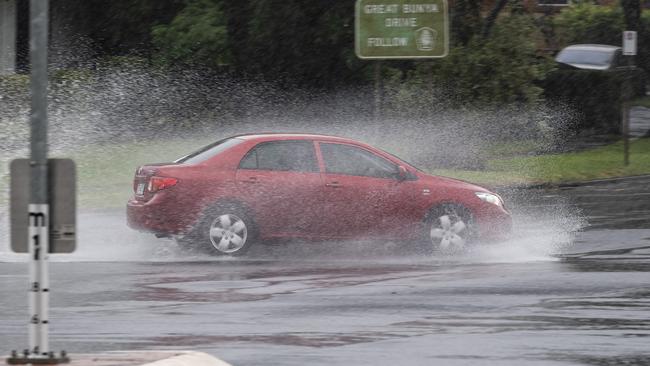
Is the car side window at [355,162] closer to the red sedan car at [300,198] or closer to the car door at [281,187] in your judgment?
the red sedan car at [300,198]

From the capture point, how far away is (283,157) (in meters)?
16.4

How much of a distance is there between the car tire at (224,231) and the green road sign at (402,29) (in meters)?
11.7

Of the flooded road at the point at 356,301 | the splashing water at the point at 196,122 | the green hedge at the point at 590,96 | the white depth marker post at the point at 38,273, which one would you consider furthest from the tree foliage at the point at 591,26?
the white depth marker post at the point at 38,273

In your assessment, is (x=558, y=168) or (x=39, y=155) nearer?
(x=39, y=155)

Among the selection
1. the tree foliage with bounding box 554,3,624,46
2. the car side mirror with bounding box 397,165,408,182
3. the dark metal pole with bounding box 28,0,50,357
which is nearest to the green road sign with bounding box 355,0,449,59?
the car side mirror with bounding box 397,165,408,182

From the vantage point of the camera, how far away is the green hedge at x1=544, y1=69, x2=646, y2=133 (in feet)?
116

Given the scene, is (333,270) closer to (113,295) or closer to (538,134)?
(113,295)

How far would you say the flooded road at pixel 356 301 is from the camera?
994 centimetres

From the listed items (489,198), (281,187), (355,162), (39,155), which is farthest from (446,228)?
(39,155)

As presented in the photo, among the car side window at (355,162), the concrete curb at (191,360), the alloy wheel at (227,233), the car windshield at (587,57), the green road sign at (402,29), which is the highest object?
the car windshield at (587,57)

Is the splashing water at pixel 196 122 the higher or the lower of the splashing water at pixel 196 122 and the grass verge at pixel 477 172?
the higher

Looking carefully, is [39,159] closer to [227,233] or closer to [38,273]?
[38,273]

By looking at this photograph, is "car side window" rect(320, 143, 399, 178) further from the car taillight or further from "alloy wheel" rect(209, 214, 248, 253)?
the car taillight

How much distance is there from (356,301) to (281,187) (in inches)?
151
